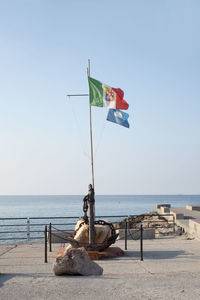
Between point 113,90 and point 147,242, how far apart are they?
6.98m

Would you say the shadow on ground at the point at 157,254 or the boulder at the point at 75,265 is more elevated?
the boulder at the point at 75,265

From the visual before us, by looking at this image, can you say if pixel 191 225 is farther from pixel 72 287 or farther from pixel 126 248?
pixel 72 287

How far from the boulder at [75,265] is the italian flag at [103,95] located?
9.72 metres

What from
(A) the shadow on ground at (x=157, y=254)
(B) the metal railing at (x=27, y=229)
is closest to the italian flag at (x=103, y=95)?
(B) the metal railing at (x=27, y=229)

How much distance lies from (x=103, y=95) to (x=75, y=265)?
10.4 metres

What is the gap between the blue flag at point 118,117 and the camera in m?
17.6

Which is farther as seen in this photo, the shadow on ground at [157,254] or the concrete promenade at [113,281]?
the shadow on ground at [157,254]

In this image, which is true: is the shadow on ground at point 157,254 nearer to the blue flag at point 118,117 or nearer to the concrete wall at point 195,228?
the concrete wall at point 195,228

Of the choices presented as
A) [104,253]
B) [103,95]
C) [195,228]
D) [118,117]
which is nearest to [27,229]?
[104,253]

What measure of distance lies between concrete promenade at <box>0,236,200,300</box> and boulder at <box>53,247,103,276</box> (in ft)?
0.91

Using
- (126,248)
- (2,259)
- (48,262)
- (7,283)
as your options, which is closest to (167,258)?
(126,248)

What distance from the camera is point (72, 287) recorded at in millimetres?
6789

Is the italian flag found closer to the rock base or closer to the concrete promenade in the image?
the rock base

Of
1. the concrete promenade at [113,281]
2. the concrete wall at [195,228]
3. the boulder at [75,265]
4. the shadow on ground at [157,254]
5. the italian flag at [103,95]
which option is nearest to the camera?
the concrete promenade at [113,281]
